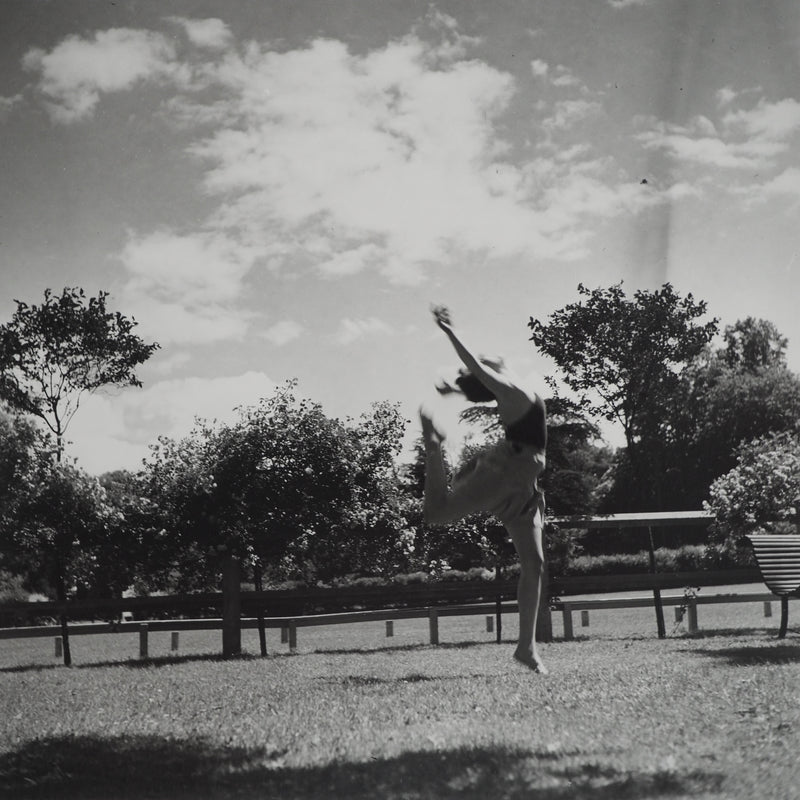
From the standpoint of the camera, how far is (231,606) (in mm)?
18562

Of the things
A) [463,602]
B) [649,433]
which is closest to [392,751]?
[463,602]

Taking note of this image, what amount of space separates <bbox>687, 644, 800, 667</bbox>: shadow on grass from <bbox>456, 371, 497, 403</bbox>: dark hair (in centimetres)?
442

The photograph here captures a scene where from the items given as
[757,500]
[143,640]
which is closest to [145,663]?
[143,640]

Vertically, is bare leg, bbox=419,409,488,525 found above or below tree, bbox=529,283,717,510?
below

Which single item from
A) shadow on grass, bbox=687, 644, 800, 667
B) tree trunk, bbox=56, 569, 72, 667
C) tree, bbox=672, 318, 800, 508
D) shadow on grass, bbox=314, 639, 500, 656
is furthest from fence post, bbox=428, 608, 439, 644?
tree, bbox=672, 318, 800, 508

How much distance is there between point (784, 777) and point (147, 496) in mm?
15510

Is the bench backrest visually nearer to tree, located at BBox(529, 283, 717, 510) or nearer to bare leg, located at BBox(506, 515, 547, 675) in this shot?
bare leg, located at BBox(506, 515, 547, 675)

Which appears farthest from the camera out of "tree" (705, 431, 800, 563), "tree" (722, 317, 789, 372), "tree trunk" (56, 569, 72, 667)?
"tree" (722, 317, 789, 372)

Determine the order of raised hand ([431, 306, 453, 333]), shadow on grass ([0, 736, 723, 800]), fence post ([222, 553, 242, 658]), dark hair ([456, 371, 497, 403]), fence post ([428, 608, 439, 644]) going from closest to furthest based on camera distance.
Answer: shadow on grass ([0, 736, 723, 800]) < raised hand ([431, 306, 453, 333]) < dark hair ([456, 371, 497, 403]) < fence post ([222, 553, 242, 658]) < fence post ([428, 608, 439, 644])

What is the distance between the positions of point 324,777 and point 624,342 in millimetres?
31176

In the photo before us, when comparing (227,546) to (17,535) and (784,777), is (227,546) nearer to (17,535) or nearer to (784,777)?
(17,535)

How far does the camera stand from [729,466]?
5425 centimetres

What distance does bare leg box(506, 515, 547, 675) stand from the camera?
627 cm

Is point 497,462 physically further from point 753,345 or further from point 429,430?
point 753,345
